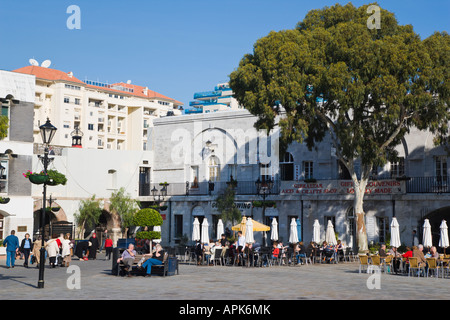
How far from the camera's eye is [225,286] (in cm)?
1805

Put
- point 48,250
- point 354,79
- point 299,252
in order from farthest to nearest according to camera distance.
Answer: point 354,79 → point 299,252 → point 48,250

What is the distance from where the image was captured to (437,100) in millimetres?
29109

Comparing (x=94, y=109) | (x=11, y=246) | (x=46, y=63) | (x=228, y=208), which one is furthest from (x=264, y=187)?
(x=94, y=109)

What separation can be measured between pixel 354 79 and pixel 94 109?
73403mm

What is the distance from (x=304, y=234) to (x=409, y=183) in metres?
7.05

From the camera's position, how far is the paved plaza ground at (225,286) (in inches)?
614

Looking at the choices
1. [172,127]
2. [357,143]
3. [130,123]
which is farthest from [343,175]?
[130,123]

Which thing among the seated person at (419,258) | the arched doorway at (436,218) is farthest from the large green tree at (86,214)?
the seated person at (419,258)

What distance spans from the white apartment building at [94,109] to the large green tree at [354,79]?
55219 mm

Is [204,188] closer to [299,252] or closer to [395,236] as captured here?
[299,252]

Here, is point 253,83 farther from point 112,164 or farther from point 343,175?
point 112,164

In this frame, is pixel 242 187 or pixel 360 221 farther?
pixel 242 187

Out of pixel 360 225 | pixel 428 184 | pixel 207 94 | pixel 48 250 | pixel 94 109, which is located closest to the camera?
pixel 48 250

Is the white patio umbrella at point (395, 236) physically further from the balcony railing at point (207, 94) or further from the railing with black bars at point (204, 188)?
the balcony railing at point (207, 94)
